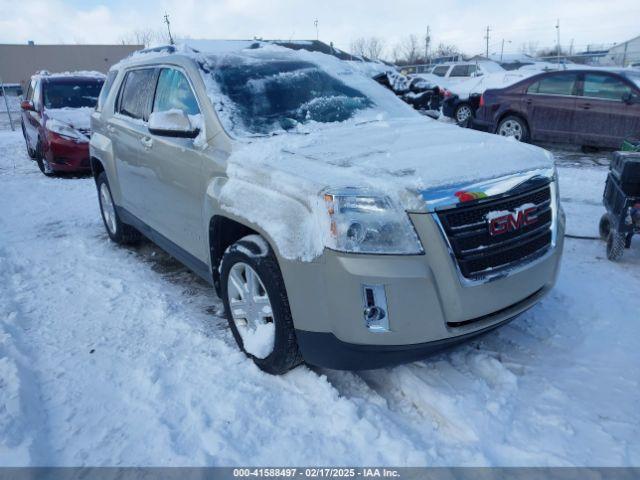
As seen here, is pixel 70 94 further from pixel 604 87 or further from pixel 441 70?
pixel 441 70

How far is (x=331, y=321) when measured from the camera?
239 cm

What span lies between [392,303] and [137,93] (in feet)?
10.9

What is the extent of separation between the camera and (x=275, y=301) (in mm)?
2637

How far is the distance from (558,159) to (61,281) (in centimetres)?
841

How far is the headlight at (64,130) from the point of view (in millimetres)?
8836

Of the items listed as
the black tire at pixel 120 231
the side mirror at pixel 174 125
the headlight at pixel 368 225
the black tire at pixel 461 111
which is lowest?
the black tire at pixel 461 111

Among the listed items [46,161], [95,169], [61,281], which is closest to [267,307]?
[61,281]

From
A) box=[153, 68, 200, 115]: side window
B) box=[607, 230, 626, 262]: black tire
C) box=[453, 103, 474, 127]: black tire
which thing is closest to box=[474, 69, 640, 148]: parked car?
box=[453, 103, 474, 127]: black tire

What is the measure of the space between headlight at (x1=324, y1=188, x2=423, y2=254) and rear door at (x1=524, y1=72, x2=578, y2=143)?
8721mm

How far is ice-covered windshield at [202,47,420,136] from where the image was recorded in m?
3.34

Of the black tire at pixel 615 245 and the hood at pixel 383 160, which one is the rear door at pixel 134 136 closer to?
the hood at pixel 383 160

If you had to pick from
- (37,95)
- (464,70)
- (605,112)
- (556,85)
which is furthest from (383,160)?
(464,70)

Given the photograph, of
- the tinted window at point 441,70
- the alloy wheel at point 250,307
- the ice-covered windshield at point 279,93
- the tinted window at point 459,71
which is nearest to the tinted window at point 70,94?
the ice-covered windshield at point 279,93

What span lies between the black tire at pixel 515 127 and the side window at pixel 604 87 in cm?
119
